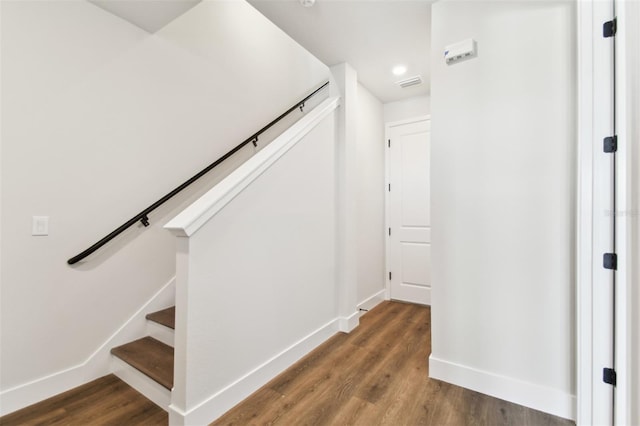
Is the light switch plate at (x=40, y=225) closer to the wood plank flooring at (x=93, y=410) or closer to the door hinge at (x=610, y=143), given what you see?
the wood plank flooring at (x=93, y=410)

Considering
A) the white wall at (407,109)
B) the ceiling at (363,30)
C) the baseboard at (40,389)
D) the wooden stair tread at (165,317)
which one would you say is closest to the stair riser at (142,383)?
the baseboard at (40,389)

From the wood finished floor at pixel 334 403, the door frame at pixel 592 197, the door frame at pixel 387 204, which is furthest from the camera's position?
the door frame at pixel 387 204

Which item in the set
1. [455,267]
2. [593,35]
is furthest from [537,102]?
[455,267]

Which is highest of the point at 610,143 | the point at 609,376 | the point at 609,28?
the point at 609,28

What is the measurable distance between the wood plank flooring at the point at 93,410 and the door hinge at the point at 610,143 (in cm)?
276

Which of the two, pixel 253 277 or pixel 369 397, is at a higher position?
pixel 253 277

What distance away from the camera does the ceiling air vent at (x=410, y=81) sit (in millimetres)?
3270

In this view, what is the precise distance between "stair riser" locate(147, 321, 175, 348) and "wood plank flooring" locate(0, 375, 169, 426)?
339 millimetres

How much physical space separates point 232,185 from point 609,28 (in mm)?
2180

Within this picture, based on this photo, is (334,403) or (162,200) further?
(162,200)

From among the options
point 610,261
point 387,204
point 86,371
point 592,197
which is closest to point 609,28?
point 592,197

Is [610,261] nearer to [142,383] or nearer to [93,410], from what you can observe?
[142,383]

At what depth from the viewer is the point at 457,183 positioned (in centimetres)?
200

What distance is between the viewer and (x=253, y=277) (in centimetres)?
185
